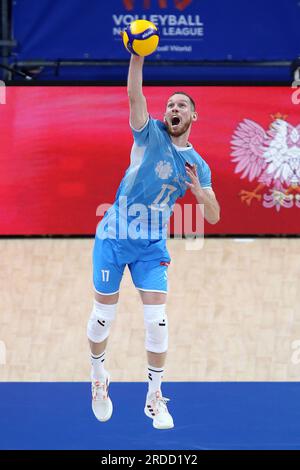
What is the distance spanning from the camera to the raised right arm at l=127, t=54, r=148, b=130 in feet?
22.9

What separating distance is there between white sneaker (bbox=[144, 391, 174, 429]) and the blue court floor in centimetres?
8

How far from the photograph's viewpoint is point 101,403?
7.62m

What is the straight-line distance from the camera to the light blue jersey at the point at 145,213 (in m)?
7.45

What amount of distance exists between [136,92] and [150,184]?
77 centimetres

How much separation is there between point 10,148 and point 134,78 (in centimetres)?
615

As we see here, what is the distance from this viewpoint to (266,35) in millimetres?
14609
